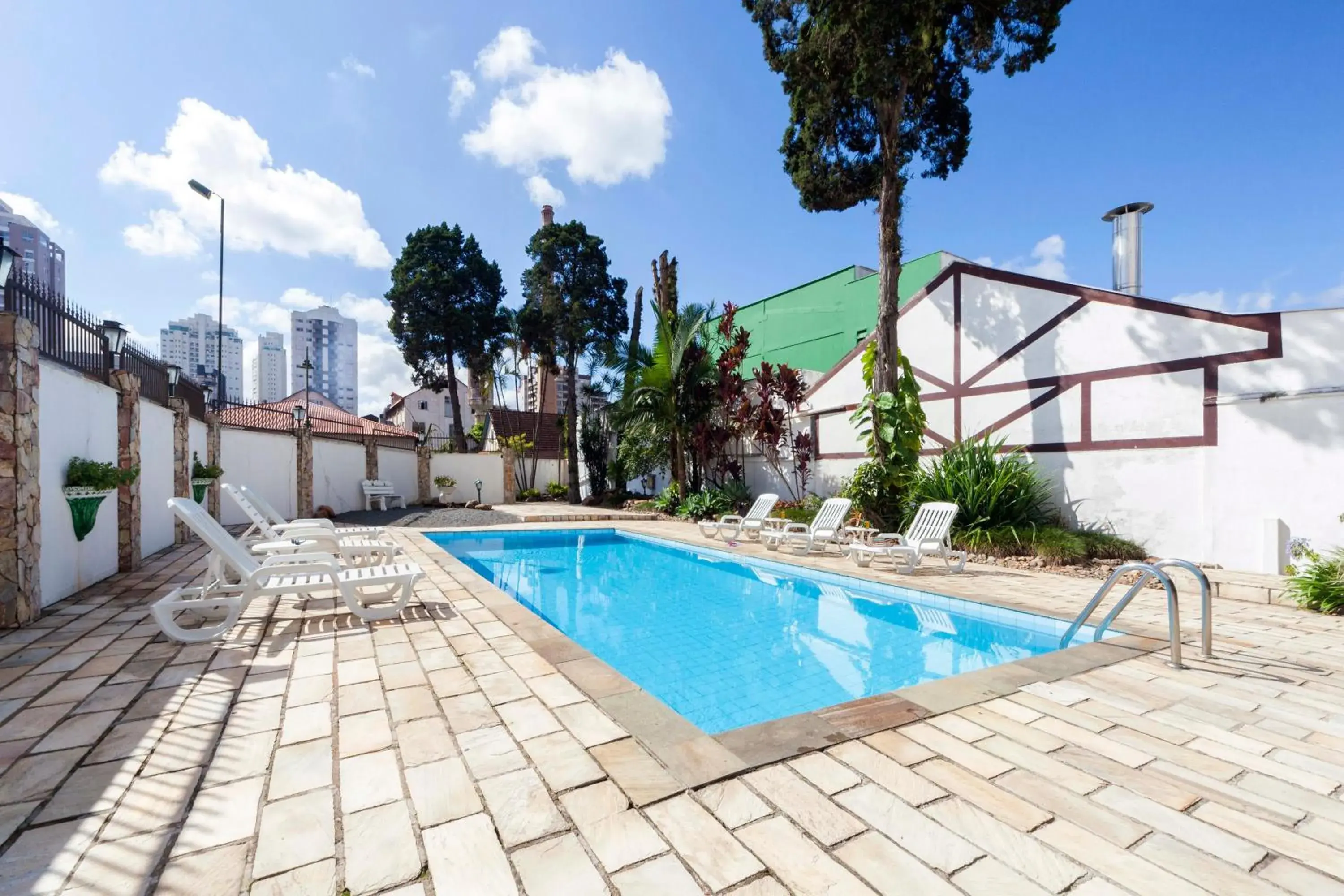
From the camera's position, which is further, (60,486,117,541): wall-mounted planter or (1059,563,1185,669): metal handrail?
(60,486,117,541): wall-mounted planter

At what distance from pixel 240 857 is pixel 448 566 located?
5618 millimetres

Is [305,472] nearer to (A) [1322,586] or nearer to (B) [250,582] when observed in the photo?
(B) [250,582]

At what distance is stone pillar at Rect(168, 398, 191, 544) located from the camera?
29.1 feet

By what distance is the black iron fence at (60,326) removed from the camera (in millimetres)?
4609

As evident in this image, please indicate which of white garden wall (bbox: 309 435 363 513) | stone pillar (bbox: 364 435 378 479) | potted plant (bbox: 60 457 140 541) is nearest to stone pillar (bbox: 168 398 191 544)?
potted plant (bbox: 60 457 140 541)

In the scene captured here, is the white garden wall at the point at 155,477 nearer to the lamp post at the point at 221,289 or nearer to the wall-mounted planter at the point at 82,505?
the wall-mounted planter at the point at 82,505

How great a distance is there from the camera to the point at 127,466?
22.4ft

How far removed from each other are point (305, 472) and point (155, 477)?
6.47 m

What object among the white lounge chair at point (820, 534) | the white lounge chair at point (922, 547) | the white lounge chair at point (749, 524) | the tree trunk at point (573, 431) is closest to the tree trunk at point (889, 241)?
the white lounge chair at point (820, 534)

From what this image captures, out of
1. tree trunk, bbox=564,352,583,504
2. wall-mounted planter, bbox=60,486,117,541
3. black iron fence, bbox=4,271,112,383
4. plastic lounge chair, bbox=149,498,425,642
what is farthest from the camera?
tree trunk, bbox=564,352,583,504

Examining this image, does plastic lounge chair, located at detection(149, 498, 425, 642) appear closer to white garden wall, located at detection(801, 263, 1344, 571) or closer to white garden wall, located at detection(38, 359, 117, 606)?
white garden wall, located at detection(38, 359, 117, 606)

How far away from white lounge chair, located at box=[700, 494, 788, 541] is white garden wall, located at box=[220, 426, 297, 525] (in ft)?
32.0

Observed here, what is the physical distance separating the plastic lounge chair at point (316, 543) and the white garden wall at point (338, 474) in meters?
8.36

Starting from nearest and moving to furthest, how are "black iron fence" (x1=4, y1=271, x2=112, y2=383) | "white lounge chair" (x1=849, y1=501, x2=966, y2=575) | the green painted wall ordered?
"black iron fence" (x1=4, y1=271, x2=112, y2=383) → "white lounge chair" (x1=849, y1=501, x2=966, y2=575) → the green painted wall
